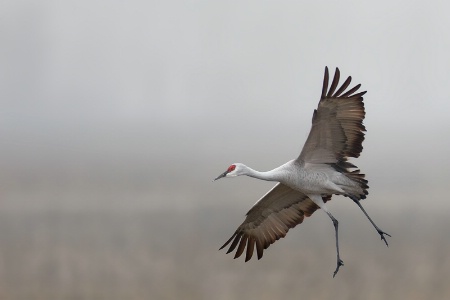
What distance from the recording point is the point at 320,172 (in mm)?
22891

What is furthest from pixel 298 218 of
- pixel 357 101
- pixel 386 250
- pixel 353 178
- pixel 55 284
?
pixel 386 250

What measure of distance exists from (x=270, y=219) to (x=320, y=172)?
2753 mm

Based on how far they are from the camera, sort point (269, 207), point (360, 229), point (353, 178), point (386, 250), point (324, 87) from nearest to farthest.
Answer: point (324, 87), point (353, 178), point (269, 207), point (386, 250), point (360, 229)

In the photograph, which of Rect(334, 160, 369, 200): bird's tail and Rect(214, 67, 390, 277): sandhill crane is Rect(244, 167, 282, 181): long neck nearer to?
Rect(214, 67, 390, 277): sandhill crane

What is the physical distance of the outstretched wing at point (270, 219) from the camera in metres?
24.9

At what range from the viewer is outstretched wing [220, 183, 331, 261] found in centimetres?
2492

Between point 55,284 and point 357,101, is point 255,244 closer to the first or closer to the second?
point 357,101

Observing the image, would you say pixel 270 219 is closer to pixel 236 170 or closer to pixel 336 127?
pixel 236 170

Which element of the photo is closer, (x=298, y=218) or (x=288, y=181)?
(x=288, y=181)

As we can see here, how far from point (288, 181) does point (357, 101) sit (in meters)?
2.38

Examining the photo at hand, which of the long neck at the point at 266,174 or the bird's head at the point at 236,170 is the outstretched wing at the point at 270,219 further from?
the bird's head at the point at 236,170

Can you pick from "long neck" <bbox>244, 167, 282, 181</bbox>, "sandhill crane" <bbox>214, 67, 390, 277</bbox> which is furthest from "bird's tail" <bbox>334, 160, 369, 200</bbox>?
"long neck" <bbox>244, 167, 282, 181</bbox>

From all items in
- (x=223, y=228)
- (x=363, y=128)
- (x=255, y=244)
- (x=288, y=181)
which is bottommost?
(x=223, y=228)

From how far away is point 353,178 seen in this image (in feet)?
75.7
